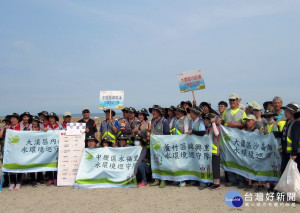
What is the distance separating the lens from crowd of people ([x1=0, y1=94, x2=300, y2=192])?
653cm

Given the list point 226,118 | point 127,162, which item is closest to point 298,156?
point 226,118

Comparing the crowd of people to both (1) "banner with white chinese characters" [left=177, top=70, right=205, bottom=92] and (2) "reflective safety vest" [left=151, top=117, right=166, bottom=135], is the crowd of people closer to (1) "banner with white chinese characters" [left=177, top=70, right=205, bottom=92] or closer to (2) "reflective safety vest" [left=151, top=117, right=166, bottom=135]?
(2) "reflective safety vest" [left=151, top=117, right=166, bottom=135]

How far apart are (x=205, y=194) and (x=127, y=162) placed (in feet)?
7.28

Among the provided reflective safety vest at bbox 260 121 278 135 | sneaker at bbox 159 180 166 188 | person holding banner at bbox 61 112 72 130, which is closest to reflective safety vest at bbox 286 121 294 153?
reflective safety vest at bbox 260 121 278 135

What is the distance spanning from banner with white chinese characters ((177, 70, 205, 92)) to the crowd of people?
2.48ft

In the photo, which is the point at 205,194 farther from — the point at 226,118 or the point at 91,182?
the point at 91,182

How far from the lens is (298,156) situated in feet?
18.3

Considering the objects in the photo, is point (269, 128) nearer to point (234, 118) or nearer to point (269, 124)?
point (269, 124)

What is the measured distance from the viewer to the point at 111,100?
8445 millimetres

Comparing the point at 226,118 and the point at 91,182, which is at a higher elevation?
the point at 226,118

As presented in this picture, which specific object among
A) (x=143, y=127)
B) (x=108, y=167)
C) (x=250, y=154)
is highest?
(x=143, y=127)

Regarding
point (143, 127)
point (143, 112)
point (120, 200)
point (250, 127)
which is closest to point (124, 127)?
point (143, 127)

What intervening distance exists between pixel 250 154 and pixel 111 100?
424cm

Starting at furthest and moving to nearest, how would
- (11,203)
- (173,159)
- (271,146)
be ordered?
(173,159)
(271,146)
(11,203)
